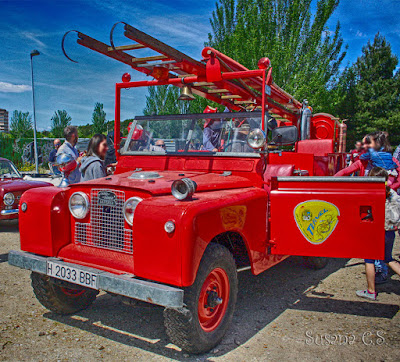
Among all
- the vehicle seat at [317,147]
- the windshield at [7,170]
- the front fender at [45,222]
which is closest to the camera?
the front fender at [45,222]

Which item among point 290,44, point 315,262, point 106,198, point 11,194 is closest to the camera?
point 106,198

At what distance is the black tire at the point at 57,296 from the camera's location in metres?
3.51

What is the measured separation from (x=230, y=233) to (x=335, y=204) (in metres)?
0.99

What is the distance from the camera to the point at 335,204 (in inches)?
130

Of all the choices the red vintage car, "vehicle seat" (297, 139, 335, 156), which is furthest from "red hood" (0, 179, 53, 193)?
"vehicle seat" (297, 139, 335, 156)

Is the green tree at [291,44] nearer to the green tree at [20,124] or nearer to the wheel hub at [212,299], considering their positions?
the wheel hub at [212,299]

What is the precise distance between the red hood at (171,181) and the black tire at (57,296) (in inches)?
38.4

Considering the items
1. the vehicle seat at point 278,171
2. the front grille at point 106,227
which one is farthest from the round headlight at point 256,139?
the front grille at point 106,227

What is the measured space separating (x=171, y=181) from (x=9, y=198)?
5.30 m

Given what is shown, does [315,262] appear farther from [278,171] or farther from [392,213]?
[278,171]

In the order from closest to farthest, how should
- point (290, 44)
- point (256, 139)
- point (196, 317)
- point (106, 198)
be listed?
1. point (196, 317)
2. point (106, 198)
3. point (256, 139)
4. point (290, 44)

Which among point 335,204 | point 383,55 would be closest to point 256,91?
A: point 335,204

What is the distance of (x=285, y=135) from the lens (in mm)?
3875

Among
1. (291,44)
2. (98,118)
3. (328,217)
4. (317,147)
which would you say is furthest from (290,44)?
(98,118)
